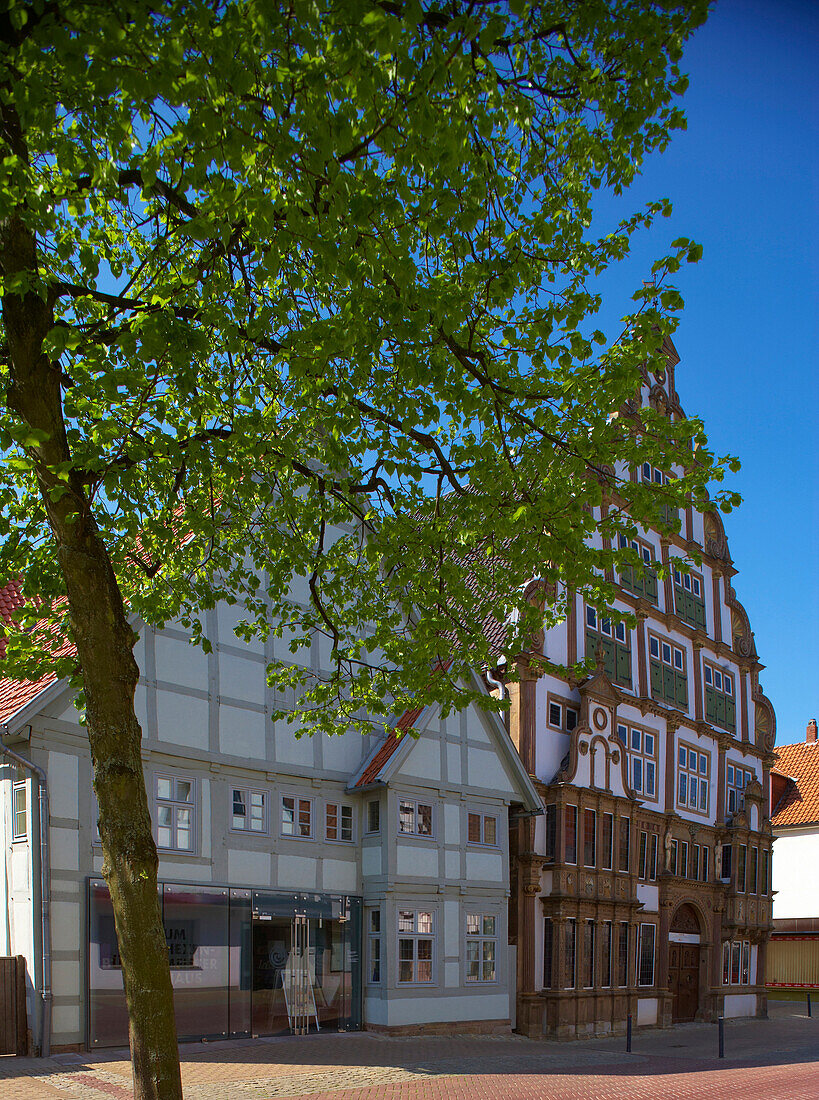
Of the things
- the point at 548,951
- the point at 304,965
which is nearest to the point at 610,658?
the point at 548,951

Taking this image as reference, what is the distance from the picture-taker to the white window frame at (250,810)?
1936 centimetres

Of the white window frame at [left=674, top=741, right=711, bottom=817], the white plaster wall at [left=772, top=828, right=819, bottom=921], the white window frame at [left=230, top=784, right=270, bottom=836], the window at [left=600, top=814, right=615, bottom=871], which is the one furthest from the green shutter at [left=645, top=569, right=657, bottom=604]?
the white plaster wall at [left=772, top=828, right=819, bottom=921]

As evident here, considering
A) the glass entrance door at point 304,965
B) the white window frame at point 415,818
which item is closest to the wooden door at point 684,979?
the white window frame at point 415,818

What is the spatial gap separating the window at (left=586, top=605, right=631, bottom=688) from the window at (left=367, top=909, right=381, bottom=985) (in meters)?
9.71

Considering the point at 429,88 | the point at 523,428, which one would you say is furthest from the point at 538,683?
the point at 429,88

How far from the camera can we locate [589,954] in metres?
26.6

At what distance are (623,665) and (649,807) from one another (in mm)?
4089

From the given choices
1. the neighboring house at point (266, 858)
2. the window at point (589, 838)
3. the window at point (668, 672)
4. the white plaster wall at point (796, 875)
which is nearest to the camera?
the neighboring house at point (266, 858)

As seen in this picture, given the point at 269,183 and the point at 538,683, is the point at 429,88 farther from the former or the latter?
the point at 538,683

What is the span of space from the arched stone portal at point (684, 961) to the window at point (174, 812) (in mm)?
17660

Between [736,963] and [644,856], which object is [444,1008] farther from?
[736,963]

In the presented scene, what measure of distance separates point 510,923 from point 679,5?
21081 millimetres

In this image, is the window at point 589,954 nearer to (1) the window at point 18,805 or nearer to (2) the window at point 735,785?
(2) the window at point 735,785

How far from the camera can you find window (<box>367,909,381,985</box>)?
20.9 meters
